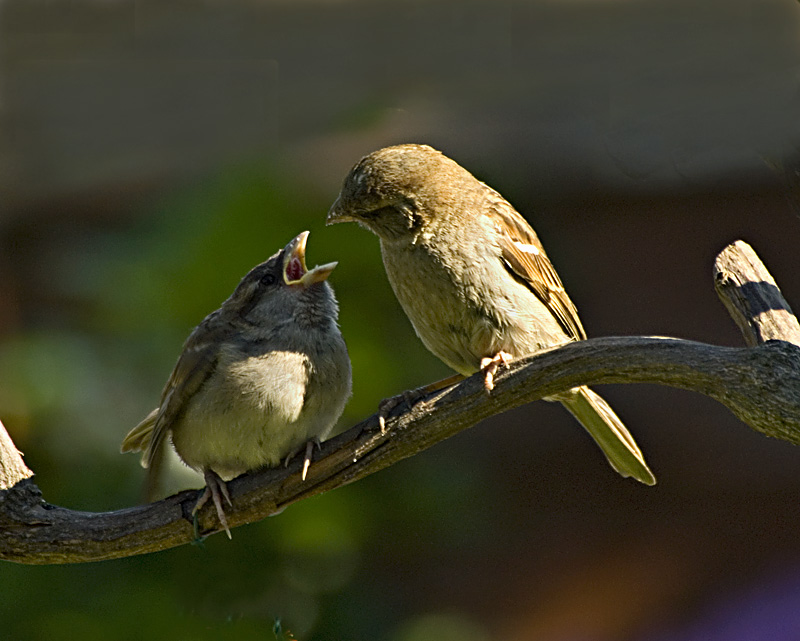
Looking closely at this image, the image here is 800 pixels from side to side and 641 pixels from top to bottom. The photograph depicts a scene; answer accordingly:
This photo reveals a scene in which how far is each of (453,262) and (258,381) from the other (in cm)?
68

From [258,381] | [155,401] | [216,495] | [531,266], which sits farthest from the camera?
[155,401]

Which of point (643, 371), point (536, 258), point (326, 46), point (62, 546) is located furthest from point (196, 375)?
point (326, 46)

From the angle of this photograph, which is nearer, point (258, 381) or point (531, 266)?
point (258, 381)

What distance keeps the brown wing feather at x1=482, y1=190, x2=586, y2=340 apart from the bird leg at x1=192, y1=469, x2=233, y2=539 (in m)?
1.10

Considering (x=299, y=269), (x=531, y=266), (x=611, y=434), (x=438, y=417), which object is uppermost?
(x=299, y=269)

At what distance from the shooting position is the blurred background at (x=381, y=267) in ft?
13.9

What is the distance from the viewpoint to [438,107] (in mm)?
6012

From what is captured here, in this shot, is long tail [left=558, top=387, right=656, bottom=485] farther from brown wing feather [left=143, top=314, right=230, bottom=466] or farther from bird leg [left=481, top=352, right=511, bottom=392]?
brown wing feather [left=143, top=314, right=230, bottom=466]

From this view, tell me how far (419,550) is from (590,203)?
→ 2.37 m

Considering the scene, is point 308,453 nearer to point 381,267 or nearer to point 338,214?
point 338,214

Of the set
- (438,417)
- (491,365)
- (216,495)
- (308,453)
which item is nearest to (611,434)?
(491,365)

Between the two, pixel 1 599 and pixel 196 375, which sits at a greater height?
pixel 196 375

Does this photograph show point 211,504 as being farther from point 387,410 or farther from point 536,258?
point 536,258

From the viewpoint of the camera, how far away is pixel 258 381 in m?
2.94
